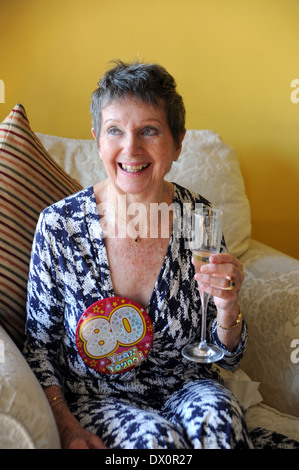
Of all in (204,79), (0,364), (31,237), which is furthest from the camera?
(204,79)

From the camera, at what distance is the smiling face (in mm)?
1221

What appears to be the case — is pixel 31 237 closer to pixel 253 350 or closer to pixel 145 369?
pixel 145 369

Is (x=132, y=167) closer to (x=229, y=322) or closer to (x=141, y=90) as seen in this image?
(x=141, y=90)

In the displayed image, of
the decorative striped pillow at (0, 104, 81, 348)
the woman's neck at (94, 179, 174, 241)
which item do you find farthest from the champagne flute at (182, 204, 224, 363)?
the decorative striped pillow at (0, 104, 81, 348)

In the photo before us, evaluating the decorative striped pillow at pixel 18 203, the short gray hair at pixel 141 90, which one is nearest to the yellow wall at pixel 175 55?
the decorative striped pillow at pixel 18 203

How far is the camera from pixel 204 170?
5.93 feet

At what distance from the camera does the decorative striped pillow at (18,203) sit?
1.34 meters

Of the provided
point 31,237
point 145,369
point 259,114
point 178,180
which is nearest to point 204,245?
point 145,369

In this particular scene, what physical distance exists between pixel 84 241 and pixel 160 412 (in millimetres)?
459

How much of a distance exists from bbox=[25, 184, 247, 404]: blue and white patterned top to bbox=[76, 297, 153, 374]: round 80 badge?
0.03 m

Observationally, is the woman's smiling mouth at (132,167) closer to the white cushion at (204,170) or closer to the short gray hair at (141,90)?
the short gray hair at (141,90)

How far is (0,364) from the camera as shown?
3.47 feet

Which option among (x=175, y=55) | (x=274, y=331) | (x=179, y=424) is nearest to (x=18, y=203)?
(x=179, y=424)

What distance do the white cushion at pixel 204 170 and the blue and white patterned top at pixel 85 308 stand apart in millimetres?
476
